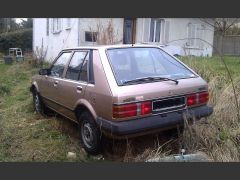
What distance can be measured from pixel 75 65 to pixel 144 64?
120 cm

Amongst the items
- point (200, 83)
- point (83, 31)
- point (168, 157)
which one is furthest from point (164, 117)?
point (83, 31)

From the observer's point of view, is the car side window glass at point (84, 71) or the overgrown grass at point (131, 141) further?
the car side window glass at point (84, 71)

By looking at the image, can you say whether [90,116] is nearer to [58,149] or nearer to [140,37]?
[58,149]

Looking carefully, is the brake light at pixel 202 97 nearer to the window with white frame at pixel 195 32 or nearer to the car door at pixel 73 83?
the car door at pixel 73 83

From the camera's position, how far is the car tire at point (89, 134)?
4875 millimetres

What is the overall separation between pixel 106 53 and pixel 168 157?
5.80ft

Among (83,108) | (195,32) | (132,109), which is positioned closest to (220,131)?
(132,109)

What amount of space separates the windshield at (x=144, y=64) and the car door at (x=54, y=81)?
1.29 m

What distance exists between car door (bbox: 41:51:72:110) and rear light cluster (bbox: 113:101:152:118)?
6.79ft

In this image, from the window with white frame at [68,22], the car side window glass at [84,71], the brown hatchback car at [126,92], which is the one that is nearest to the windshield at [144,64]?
the brown hatchback car at [126,92]

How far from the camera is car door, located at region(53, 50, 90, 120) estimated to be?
530 centimetres

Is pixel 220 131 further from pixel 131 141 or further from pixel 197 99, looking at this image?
pixel 131 141

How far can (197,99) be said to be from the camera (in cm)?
509

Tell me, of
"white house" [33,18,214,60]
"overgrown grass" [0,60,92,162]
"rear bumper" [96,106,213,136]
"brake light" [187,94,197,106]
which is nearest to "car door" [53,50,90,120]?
"overgrown grass" [0,60,92,162]
